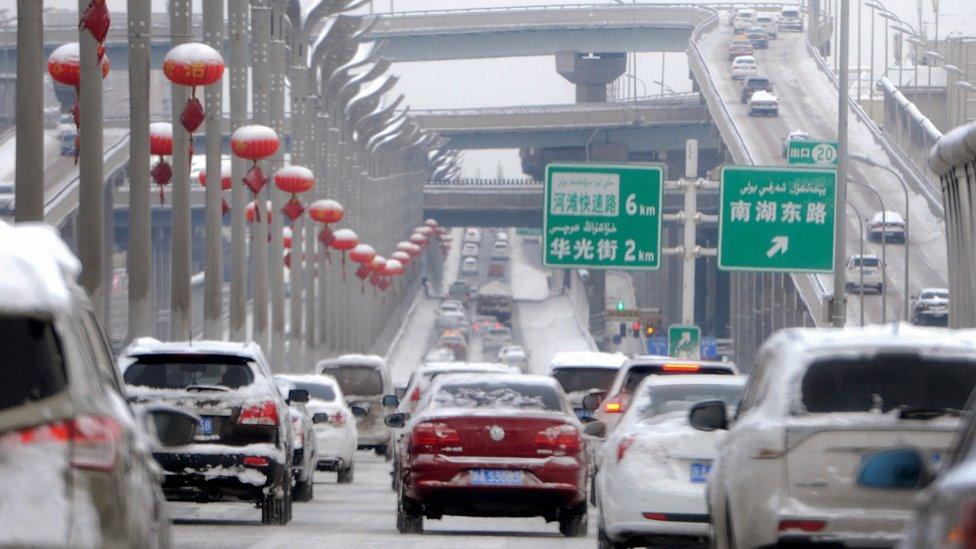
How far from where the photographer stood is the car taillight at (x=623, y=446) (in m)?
14.5

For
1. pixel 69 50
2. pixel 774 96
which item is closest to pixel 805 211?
pixel 69 50

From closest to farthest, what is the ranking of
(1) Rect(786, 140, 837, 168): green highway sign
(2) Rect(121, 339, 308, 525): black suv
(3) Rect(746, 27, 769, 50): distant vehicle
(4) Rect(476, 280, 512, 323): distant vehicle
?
(2) Rect(121, 339, 308, 525): black suv
(1) Rect(786, 140, 837, 168): green highway sign
(3) Rect(746, 27, 769, 50): distant vehicle
(4) Rect(476, 280, 512, 323): distant vehicle

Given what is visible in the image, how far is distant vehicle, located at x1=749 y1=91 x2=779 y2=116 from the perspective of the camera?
10906 centimetres

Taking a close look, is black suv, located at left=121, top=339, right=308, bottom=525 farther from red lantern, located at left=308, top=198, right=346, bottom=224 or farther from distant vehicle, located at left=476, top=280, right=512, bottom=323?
distant vehicle, located at left=476, top=280, right=512, bottom=323

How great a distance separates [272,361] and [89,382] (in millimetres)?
51804

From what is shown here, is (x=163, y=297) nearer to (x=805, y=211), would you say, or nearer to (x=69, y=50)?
(x=805, y=211)

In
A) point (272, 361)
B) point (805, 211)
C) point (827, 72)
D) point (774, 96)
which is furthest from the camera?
point (827, 72)

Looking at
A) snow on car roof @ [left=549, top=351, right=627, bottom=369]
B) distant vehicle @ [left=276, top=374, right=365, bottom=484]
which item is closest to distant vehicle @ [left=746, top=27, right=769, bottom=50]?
distant vehicle @ [left=276, top=374, right=365, bottom=484]

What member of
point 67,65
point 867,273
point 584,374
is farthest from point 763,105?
point 67,65

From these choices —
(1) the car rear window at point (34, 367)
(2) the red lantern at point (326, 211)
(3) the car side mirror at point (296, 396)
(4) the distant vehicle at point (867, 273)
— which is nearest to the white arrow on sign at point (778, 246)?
(2) the red lantern at point (326, 211)

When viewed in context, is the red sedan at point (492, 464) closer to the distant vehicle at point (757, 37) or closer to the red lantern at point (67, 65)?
the red lantern at point (67, 65)

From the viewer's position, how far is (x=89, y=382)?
234 inches

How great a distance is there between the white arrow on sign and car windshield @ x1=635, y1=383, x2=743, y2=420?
24.9 meters

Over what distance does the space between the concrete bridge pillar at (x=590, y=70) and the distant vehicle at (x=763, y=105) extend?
109 feet
